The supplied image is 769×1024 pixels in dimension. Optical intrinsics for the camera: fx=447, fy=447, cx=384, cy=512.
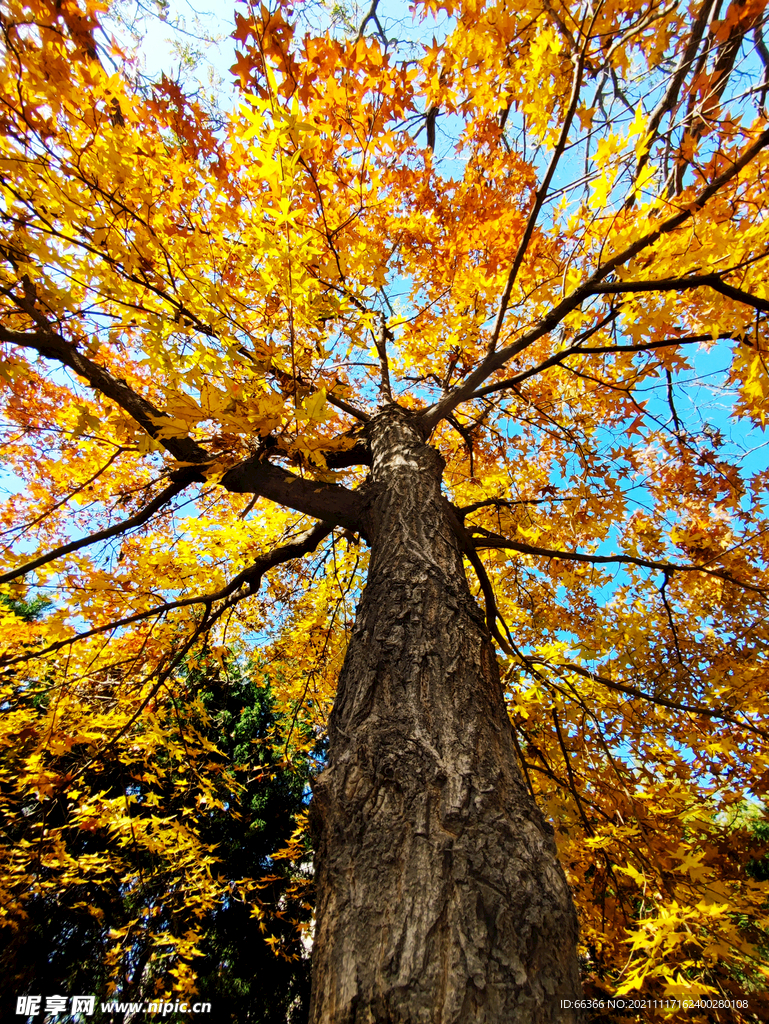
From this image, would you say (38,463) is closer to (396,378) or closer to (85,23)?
(85,23)

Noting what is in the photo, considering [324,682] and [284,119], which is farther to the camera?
[324,682]

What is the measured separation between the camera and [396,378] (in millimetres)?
4168

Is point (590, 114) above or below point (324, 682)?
above

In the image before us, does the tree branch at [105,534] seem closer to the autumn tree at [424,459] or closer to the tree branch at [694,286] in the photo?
the autumn tree at [424,459]

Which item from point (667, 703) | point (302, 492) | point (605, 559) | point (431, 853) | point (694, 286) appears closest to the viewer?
point (431, 853)

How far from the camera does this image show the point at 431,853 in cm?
85

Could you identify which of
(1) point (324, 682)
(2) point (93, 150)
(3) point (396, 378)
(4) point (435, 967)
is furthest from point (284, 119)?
(1) point (324, 682)

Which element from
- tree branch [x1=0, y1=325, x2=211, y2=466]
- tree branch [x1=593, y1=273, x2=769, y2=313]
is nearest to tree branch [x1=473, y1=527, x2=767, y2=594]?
tree branch [x1=593, y1=273, x2=769, y2=313]

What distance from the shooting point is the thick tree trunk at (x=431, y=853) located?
0.71 m

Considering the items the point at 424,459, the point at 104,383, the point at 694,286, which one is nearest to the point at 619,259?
the point at 694,286

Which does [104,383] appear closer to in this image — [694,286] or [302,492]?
[302,492]

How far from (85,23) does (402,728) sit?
2.79 m

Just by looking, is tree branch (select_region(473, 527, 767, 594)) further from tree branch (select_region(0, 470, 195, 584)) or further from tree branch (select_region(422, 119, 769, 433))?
tree branch (select_region(0, 470, 195, 584))

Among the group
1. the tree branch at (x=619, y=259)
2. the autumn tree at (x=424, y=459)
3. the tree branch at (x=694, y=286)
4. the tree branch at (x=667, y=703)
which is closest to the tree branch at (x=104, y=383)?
the autumn tree at (x=424, y=459)
